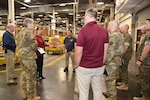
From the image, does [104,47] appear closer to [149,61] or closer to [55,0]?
[149,61]

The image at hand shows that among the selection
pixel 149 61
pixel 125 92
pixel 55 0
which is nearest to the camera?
pixel 149 61

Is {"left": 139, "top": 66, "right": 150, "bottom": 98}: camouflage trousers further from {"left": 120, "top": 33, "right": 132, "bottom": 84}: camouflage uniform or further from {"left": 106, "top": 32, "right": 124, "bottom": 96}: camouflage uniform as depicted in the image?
{"left": 120, "top": 33, "right": 132, "bottom": 84}: camouflage uniform

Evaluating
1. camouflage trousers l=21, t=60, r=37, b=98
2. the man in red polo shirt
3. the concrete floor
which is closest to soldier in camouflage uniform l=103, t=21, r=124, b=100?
the concrete floor

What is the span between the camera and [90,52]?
2.62m

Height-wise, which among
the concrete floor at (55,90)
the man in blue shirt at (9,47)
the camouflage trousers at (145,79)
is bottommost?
the concrete floor at (55,90)

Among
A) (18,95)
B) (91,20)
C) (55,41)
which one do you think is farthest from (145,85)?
(55,41)

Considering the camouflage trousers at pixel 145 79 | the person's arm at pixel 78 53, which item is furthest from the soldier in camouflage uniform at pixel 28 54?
the camouflage trousers at pixel 145 79

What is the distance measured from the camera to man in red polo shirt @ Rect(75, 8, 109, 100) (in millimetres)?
2547

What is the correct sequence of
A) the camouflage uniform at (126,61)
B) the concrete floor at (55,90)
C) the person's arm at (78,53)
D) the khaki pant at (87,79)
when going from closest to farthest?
the person's arm at (78,53)
the khaki pant at (87,79)
the concrete floor at (55,90)
the camouflage uniform at (126,61)

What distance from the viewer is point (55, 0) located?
1872cm

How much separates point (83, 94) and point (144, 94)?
1.89 metres

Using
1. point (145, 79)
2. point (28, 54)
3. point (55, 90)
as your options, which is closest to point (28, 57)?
point (28, 54)

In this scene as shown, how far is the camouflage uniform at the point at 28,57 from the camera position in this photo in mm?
3766

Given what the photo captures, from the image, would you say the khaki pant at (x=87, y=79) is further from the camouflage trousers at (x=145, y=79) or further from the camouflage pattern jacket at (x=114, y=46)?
the camouflage trousers at (x=145, y=79)
